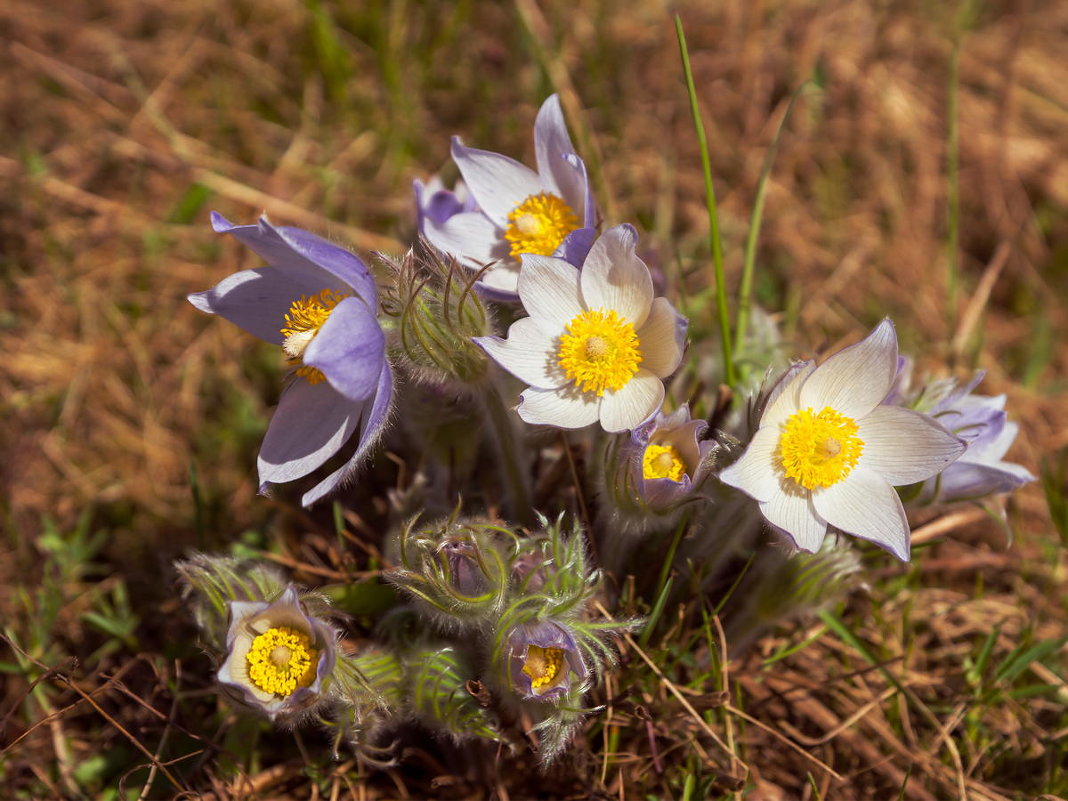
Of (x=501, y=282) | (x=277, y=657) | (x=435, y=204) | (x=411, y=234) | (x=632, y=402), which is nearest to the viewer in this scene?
(x=277, y=657)

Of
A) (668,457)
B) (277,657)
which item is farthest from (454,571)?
(668,457)

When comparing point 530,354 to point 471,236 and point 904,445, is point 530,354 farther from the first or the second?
point 904,445

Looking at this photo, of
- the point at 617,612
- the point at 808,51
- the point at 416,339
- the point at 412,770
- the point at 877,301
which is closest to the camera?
the point at 416,339

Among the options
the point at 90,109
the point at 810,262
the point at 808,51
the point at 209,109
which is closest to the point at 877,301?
the point at 810,262

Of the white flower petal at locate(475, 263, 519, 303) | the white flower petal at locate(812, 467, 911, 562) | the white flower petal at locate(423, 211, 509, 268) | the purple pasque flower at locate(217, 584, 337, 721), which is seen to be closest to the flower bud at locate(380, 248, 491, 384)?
the white flower petal at locate(475, 263, 519, 303)

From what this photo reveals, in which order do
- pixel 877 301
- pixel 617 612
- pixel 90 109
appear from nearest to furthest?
pixel 617 612 < pixel 877 301 < pixel 90 109

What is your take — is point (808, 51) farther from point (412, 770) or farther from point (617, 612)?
point (412, 770)

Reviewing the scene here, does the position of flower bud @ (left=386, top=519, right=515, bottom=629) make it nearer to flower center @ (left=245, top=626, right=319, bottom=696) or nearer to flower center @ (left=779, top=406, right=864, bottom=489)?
flower center @ (left=245, top=626, right=319, bottom=696)
